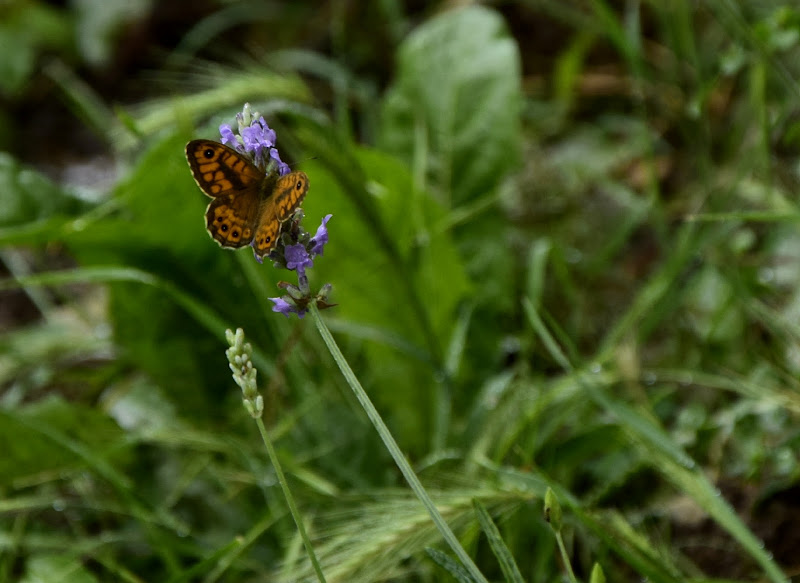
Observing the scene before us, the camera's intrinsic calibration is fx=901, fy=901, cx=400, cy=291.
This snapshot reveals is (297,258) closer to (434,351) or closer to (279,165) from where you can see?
(279,165)

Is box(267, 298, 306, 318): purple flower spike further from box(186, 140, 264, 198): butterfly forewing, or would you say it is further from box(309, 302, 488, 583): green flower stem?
box(186, 140, 264, 198): butterfly forewing

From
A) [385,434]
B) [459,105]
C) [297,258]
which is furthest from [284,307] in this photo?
[459,105]

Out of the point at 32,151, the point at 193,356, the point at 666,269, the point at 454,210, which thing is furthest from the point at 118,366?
the point at 32,151

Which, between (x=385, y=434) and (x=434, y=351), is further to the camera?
(x=434, y=351)

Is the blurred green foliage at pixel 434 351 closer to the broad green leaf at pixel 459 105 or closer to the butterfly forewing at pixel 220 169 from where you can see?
the broad green leaf at pixel 459 105

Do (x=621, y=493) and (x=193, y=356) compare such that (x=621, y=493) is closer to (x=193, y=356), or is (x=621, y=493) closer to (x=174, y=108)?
(x=193, y=356)

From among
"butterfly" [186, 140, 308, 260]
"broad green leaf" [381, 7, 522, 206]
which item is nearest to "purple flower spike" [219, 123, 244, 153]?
"butterfly" [186, 140, 308, 260]
